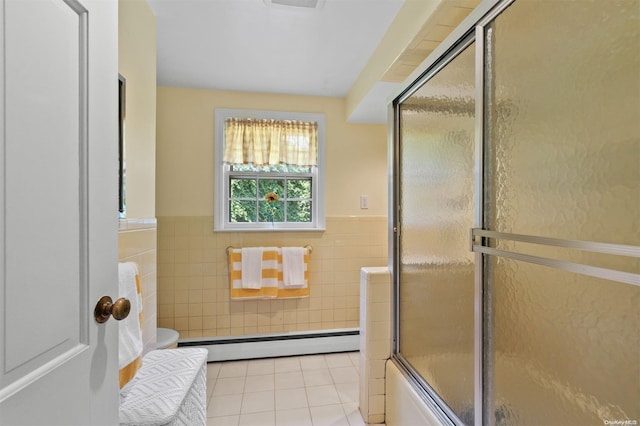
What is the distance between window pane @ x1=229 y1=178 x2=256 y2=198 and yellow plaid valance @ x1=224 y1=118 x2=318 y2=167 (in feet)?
0.56

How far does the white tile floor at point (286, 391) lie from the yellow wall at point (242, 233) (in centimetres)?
30

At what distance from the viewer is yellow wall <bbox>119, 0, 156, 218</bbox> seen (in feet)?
4.44

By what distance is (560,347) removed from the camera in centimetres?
72

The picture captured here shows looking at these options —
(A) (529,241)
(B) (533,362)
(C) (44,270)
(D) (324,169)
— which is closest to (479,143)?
(A) (529,241)

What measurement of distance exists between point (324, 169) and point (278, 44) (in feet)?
3.59

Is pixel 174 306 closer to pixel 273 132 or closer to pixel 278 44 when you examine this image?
pixel 273 132

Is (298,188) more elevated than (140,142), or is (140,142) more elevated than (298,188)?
(140,142)

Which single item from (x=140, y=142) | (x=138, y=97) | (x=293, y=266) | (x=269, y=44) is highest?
(x=269, y=44)

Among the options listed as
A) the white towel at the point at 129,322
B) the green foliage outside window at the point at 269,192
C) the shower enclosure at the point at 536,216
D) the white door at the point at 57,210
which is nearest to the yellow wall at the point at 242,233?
the green foliage outside window at the point at 269,192

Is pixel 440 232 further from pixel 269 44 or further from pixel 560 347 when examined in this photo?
pixel 269 44

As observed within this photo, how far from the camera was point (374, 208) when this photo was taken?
2.79m

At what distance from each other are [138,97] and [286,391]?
1.95 metres

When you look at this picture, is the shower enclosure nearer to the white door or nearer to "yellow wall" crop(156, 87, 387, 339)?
the white door

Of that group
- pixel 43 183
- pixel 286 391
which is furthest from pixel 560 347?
pixel 286 391
